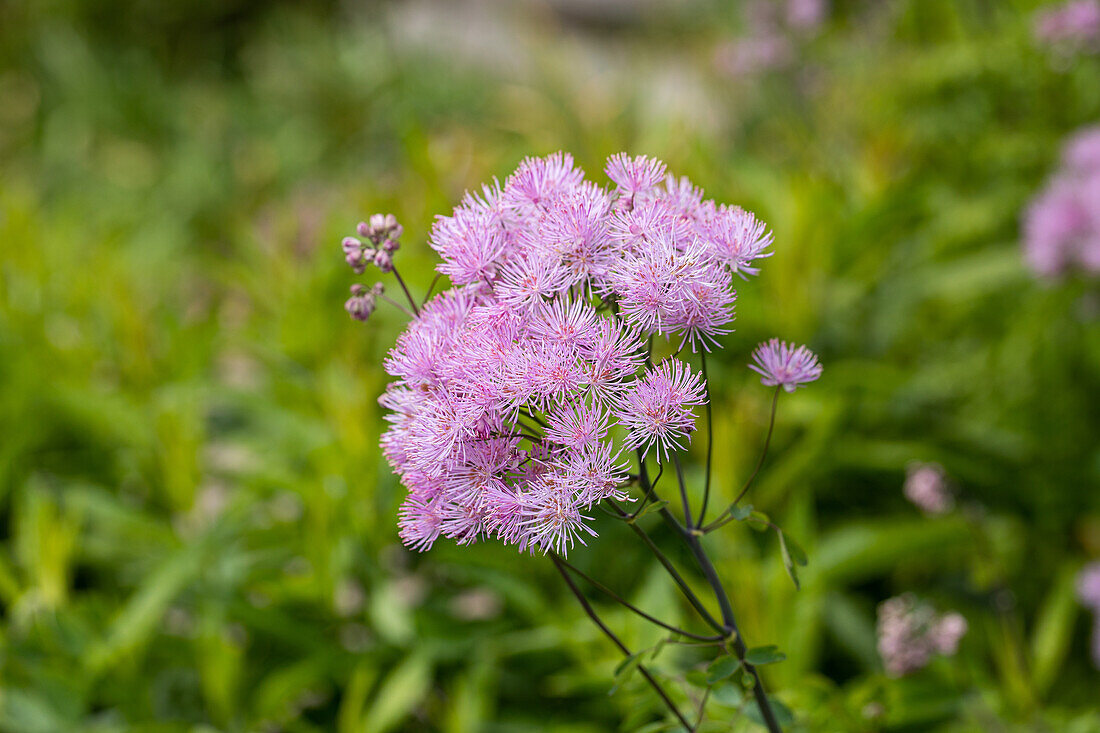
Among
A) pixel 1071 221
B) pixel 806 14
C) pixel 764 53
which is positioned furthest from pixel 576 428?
pixel 764 53

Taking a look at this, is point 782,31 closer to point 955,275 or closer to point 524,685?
point 955,275

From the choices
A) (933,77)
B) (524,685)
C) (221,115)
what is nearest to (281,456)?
(524,685)

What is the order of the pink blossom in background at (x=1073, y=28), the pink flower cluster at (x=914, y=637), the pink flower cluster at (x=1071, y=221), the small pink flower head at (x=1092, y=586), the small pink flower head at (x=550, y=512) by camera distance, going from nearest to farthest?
the small pink flower head at (x=550, y=512), the pink flower cluster at (x=914, y=637), the small pink flower head at (x=1092, y=586), the pink flower cluster at (x=1071, y=221), the pink blossom in background at (x=1073, y=28)

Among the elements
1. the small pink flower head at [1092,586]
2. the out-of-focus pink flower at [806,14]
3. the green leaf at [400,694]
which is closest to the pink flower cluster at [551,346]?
the green leaf at [400,694]

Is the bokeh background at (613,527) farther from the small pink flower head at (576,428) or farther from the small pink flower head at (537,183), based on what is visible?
the small pink flower head at (537,183)

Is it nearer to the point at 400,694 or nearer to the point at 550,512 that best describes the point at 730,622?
the point at 550,512

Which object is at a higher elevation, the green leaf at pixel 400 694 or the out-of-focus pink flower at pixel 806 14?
the out-of-focus pink flower at pixel 806 14
